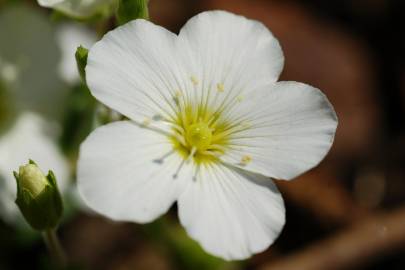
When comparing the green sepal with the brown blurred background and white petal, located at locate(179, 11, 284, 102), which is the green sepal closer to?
white petal, located at locate(179, 11, 284, 102)

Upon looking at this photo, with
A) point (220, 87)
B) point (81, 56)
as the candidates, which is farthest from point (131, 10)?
point (220, 87)

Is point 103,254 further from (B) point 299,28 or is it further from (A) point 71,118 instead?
(B) point 299,28

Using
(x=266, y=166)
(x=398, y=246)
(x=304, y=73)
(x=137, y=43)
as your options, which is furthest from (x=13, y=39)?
(x=398, y=246)

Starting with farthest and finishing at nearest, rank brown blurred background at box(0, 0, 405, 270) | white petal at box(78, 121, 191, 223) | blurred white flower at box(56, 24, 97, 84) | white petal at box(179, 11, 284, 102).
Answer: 1. brown blurred background at box(0, 0, 405, 270)
2. blurred white flower at box(56, 24, 97, 84)
3. white petal at box(179, 11, 284, 102)
4. white petal at box(78, 121, 191, 223)

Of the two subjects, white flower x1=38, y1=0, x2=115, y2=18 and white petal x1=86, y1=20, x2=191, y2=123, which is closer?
white petal x1=86, y1=20, x2=191, y2=123

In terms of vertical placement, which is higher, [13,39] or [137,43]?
[137,43]

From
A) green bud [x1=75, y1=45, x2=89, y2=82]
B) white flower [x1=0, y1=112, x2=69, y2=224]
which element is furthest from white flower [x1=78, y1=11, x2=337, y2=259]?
white flower [x1=0, y1=112, x2=69, y2=224]
